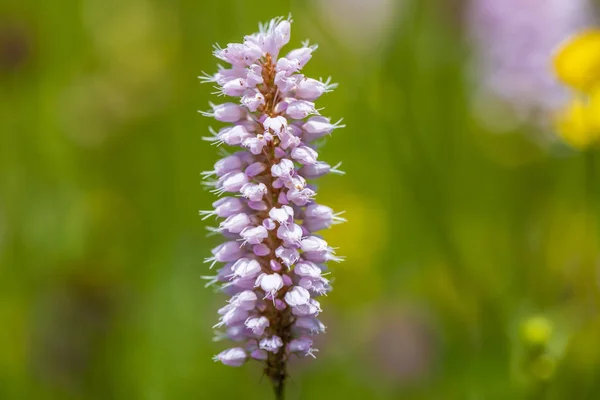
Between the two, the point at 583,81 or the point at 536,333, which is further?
the point at 583,81

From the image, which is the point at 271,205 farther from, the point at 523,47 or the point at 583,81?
the point at 523,47

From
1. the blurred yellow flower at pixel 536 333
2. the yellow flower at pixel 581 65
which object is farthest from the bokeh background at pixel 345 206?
the yellow flower at pixel 581 65

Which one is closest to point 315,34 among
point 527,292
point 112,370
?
point 527,292

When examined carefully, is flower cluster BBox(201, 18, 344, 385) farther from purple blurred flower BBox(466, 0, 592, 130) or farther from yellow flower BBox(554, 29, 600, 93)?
purple blurred flower BBox(466, 0, 592, 130)

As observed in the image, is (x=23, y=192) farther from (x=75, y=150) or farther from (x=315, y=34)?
(x=315, y=34)

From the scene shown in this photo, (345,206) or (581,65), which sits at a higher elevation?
(345,206)

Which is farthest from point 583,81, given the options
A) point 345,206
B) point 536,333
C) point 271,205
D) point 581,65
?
point 271,205

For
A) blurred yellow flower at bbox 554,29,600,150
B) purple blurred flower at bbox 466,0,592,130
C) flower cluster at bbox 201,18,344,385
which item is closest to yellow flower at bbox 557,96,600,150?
blurred yellow flower at bbox 554,29,600,150

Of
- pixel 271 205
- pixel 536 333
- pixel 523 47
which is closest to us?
pixel 271 205

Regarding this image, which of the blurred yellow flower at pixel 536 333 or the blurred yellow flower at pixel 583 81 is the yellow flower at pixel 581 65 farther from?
the blurred yellow flower at pixel 536 333
